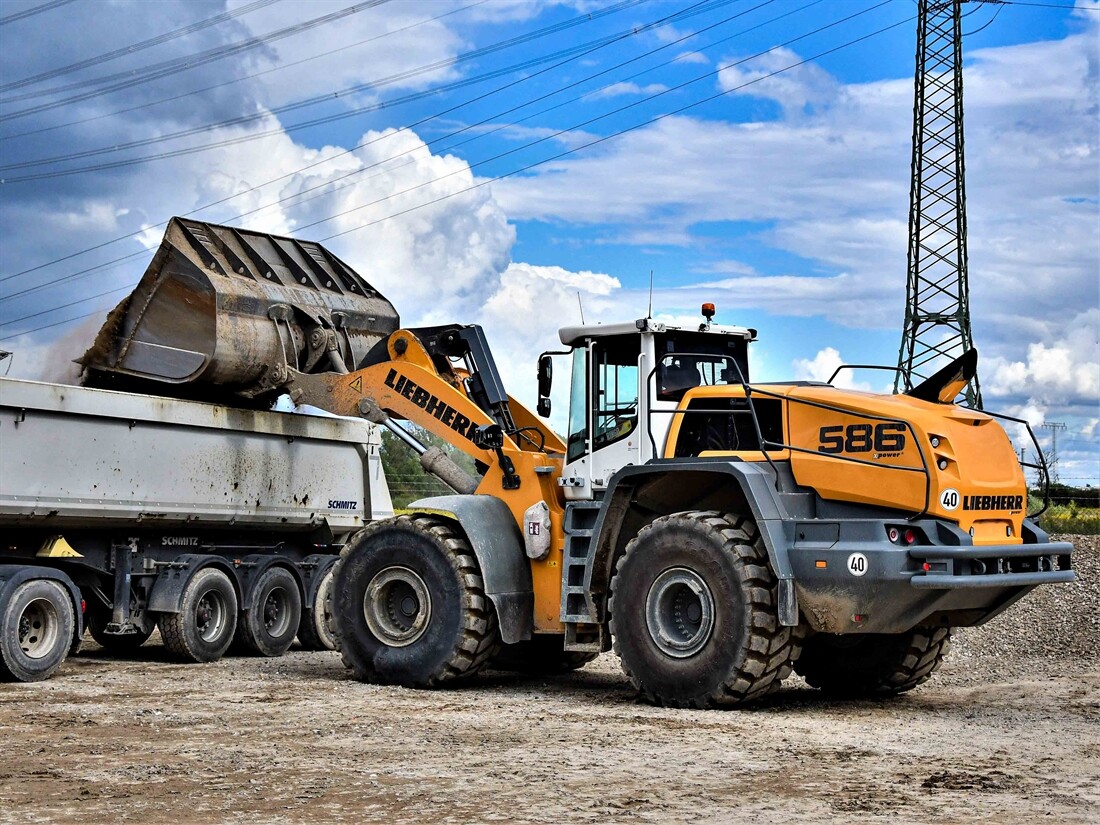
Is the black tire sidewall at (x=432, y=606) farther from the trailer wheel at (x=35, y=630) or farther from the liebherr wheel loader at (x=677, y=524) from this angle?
the trailer wheel at (x=35, y=630)

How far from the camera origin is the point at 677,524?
36.7 feet

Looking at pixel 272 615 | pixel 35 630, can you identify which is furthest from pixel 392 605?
pixel 272 615

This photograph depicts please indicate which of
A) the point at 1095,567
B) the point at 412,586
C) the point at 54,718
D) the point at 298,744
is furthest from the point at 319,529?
the point at 1095,567

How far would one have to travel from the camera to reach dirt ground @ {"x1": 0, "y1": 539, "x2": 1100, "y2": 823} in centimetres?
723

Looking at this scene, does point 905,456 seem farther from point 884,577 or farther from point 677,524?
point 677,524

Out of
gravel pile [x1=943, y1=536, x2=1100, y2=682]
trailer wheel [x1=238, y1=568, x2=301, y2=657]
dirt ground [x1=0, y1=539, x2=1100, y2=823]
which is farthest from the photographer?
trailer wheel [x1=238, y1=568, x2=301, y2=657]

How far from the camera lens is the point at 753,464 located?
36.4 ft

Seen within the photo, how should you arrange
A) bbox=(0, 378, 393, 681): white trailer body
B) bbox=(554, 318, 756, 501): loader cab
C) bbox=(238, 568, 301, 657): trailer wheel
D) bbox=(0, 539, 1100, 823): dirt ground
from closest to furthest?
bbox=(0, 539, 1100, 823): dirt ground < bbox=(554, 318, 756, 501): loader cab < bbox=(0, 378, 393, 681): white trailer body < bbox=(238, 568, 301, 657): trailer wheel

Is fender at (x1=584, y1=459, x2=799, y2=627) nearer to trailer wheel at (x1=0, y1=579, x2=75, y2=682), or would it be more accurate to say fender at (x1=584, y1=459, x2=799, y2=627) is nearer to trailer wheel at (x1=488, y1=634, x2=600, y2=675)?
trailer wheel at (x1=488, y1=634, x2=600, y2=675)

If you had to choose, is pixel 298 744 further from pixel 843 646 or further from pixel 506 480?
pixel 843 646

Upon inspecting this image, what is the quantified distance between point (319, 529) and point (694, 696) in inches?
291

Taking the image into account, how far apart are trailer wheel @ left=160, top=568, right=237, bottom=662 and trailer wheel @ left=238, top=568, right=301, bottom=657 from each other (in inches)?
10.7

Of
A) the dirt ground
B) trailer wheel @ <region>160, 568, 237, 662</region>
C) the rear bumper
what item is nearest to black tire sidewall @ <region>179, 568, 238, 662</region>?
trailer wheel @ <region>160, 568, 237, 662</region>

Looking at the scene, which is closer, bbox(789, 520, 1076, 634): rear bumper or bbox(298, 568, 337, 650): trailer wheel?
bbox(789, 520, 1076, 634): rear bumper
